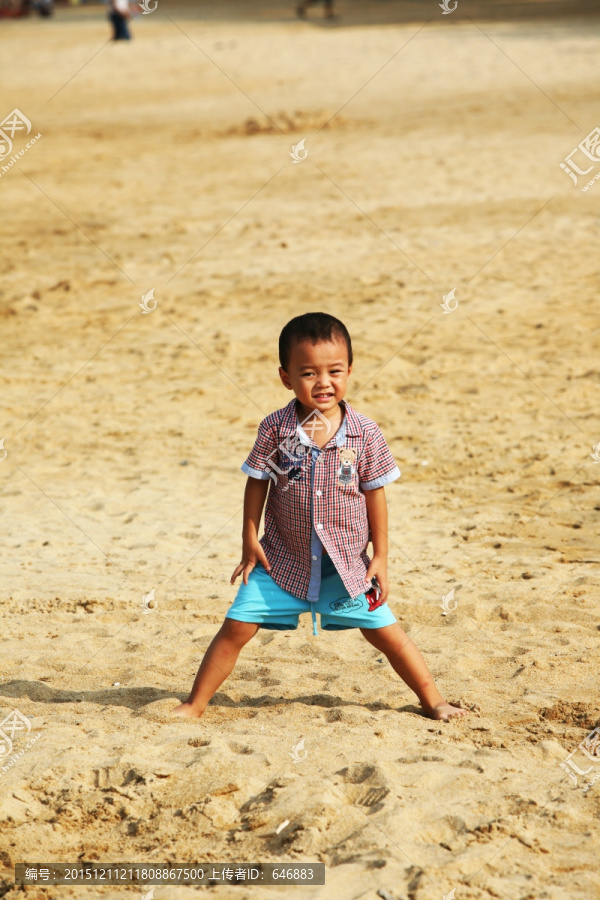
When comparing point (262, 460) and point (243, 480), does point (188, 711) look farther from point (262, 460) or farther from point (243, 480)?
point (243, 480)

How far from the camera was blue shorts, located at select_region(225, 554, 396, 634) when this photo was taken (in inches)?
130

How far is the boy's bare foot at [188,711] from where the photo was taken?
3.48 meters

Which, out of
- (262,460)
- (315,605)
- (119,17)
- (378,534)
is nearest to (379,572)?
(378,534)

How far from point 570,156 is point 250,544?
10538 mm

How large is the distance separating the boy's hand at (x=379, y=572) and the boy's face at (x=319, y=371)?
1.78ft

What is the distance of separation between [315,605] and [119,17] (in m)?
25.5

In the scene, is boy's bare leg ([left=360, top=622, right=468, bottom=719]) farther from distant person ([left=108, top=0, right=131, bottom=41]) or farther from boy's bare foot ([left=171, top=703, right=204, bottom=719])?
distant person ([left=108, top=0, right=131, bottom=41])

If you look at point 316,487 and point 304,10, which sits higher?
point 316,487

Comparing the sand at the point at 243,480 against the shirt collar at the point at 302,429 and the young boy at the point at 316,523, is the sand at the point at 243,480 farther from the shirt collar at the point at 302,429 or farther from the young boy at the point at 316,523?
the shirt collar at the point at 302,429

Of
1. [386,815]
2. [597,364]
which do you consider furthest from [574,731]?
[597,364]

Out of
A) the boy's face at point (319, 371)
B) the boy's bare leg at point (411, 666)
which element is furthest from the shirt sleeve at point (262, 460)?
the boy's bare leg at point (411, 666)

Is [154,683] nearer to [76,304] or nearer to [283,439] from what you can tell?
[283,439]

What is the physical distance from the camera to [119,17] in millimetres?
25469

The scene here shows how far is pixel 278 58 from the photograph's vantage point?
2338 centimetres
